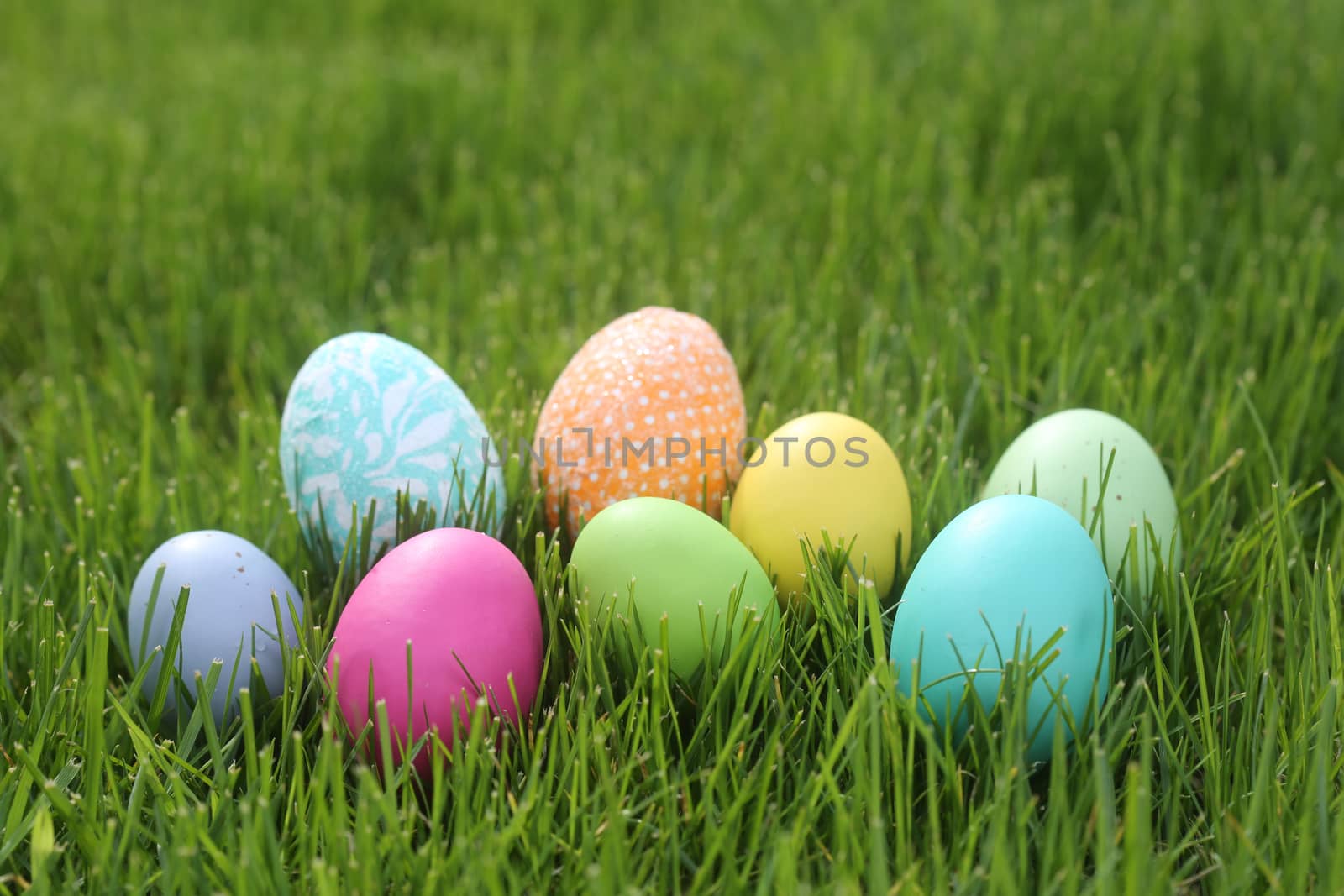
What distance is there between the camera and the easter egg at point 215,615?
1272 millimetres

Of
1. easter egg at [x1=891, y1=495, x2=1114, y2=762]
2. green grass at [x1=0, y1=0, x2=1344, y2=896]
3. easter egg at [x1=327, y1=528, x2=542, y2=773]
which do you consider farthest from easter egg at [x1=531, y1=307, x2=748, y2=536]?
easter egg at [x1=891, y1=495, x2=1114, y2=762]

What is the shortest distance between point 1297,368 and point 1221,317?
0.21 meters

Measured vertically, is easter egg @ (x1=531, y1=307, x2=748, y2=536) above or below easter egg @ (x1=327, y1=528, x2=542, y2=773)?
above

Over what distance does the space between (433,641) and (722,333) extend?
1.11 m

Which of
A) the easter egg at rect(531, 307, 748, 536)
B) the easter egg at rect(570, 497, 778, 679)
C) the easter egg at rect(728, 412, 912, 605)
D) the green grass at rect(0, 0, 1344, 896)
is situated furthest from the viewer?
the easter egg at rect(531, 307, 748, 536)

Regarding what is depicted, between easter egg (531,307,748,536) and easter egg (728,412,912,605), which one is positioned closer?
easter egg (728,412,912,605)

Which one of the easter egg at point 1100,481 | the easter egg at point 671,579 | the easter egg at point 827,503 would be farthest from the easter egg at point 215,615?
the easter egg at point 1100,481

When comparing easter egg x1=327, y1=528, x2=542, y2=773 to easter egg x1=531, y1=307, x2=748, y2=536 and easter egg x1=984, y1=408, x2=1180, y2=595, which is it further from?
easter egg x1=984, y1=408, x2=1180, y2=595

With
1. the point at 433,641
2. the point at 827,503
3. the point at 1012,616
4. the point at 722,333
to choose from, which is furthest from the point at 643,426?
the point at 722,333

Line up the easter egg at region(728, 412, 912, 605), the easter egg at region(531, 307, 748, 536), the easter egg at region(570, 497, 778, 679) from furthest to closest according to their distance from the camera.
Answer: the easter egg at region(531, 307, 748, 536) → the easter egg at region(728, 412, 912, 605) → the easter egg at region(570, 497, 778, 679)

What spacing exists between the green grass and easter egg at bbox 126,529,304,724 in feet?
0.15

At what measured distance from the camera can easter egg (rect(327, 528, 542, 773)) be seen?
117 cm

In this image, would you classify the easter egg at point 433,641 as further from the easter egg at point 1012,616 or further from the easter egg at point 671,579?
the easter egg at point 1012,616

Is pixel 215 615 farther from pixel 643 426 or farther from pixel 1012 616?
pixel 1012 616
